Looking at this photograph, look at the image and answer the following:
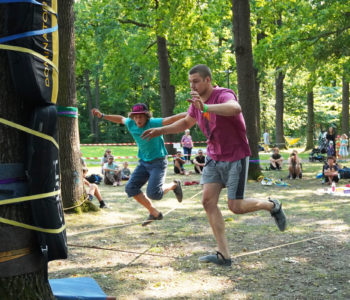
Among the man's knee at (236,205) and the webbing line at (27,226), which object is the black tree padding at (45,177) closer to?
the webbing line at (27,226)

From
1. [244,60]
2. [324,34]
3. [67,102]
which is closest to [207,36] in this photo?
[324,34]

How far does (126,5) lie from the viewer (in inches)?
932

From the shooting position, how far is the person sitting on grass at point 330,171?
13790mm

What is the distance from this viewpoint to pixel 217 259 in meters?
5.35

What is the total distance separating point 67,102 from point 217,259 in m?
4.35

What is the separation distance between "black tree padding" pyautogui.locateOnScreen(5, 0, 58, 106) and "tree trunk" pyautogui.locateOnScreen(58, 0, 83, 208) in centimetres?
512

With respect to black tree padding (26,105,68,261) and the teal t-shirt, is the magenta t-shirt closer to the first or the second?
the teal t-shirt

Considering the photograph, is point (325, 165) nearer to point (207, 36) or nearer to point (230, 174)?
point (207, 36)

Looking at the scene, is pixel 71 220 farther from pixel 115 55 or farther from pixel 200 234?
pixel 115 55

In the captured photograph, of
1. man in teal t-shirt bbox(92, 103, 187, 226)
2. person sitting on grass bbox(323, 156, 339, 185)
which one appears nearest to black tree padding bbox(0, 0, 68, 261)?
man in teal t-shirt bbox(92, 103, 187, 226)

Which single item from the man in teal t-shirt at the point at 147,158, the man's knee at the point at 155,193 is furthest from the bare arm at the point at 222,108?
the man's knee at the point at 155,193

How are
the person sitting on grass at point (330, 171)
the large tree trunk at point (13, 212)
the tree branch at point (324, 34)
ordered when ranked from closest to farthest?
the large tree trunk at point (13, 212) < the person sitting on grass at point (330, 171) < the tree branch at point (324, 34)

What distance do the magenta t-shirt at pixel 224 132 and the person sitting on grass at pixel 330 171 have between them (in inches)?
365

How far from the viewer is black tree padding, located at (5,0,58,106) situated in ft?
10.2
